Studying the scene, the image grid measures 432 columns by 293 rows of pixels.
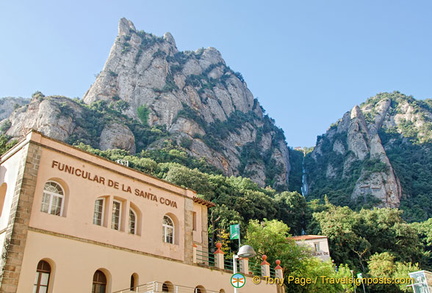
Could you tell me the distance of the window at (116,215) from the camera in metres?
20.2

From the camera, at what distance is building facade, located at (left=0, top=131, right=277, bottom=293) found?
1590cm

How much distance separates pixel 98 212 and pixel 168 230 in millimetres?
4966

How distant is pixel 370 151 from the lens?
11012cm

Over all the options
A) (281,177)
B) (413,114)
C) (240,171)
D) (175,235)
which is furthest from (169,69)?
(175,235)

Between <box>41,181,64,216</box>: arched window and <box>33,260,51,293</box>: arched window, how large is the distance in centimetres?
239

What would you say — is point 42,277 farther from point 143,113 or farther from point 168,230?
point 143,113

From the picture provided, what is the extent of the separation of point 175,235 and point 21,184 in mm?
9830

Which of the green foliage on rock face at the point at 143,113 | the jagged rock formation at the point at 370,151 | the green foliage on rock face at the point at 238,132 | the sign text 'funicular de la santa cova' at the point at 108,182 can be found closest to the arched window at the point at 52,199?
the sign text 'funicular de la santa cova' at the point at 108,182

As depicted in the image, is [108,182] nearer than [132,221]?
Yes

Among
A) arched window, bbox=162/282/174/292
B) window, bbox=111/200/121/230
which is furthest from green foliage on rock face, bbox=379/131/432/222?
window, bbox=111/200/121/230

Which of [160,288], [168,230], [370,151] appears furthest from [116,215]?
[370,151]

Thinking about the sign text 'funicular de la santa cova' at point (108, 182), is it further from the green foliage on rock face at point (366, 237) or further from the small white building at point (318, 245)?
the green foliage on rock face at point (366, 237)

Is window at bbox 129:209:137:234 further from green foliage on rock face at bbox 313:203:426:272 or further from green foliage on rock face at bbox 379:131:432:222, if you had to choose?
green foliage on rock face at bbox 379:131:432:222

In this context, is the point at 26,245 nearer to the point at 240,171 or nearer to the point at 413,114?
the point at 240,171
